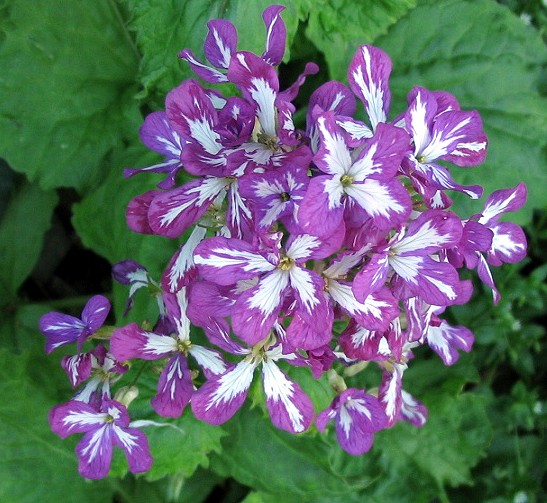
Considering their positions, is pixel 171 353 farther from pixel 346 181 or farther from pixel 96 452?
pixel 346 181

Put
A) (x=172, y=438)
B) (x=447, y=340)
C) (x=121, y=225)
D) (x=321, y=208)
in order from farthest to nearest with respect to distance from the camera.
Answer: (x=121, y=225), (x=172, y=438), (x=447, y=340), (x=321, y=208)

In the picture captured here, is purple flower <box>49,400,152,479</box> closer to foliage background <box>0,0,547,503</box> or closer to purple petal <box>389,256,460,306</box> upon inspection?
foliage background <box>0,0,547,503</box>

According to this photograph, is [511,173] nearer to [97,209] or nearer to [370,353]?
[370,353]

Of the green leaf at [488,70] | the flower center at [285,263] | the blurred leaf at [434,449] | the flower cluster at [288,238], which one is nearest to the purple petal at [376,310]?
the flower cluster at [288,238]

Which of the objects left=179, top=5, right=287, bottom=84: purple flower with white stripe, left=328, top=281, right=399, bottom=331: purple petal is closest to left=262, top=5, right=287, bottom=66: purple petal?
left=179, top=5, right=287, bottom=84: purple flower with white stripe

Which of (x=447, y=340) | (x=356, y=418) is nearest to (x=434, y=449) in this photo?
(x=447, y=340)

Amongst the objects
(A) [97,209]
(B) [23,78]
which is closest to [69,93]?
(B) [23,78]
